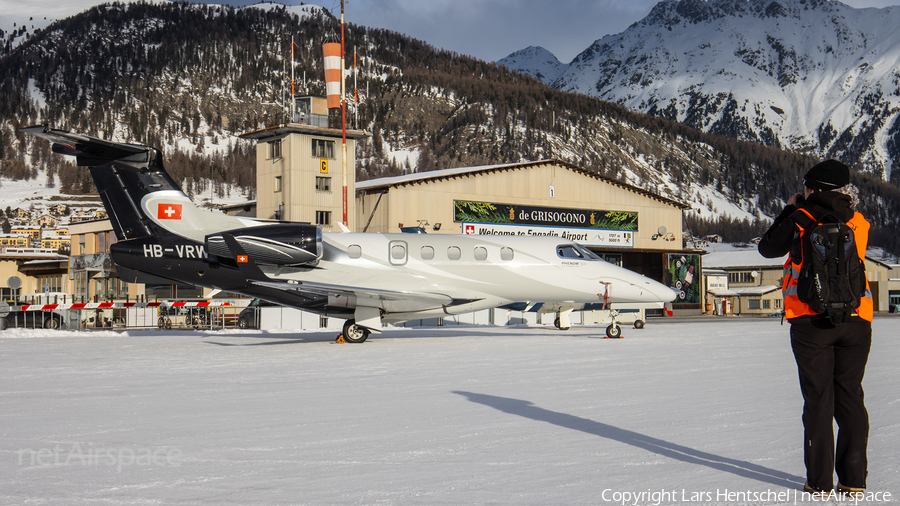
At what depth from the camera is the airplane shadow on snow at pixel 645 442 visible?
546 centimetres

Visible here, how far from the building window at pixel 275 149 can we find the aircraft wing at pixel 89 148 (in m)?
25.3

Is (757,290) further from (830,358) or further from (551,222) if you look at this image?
(830,358)

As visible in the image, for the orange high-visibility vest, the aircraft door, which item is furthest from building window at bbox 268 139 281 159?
the orange high-visibility vest

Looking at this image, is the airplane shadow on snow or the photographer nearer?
the photographer

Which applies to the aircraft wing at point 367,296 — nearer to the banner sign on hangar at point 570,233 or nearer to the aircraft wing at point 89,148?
the aircraft wing at point 89,148

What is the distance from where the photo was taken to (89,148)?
18562 millimetres

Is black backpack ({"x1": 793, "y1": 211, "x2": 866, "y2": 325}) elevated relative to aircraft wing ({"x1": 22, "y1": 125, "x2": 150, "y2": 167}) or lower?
lower

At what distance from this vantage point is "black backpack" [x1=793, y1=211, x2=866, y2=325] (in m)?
4.95

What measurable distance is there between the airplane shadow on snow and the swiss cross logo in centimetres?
1281

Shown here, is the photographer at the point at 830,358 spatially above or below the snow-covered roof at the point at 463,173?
below

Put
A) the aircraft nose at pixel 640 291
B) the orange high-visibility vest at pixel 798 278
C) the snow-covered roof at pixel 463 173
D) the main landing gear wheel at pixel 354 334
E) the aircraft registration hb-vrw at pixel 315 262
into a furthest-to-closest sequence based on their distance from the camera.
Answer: the snow-covered roof at pixel 463 173 < the aircraft nose at pixel 640 291 < the main landing gear wheel at pixel 354 334 < the aircraft registration hb-vrw at pixel 315 262 < the orange high-visibility vest at pixel 798 278

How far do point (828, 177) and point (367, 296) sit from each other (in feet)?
49.3

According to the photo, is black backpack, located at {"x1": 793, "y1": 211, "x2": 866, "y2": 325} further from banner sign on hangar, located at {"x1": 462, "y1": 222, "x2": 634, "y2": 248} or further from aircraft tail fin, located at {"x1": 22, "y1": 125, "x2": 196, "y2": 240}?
banner sign on hangar, located at {"x1": 462, "y1": 222, "x2": 634, "y2": 248}

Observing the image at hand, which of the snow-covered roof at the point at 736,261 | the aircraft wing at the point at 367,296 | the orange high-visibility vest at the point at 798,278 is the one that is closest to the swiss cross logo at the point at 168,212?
the aircraft wing at the point at 367,296
